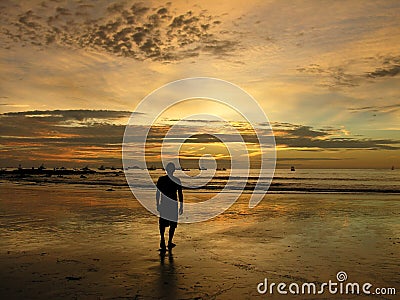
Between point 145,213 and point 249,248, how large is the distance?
9.59 meters

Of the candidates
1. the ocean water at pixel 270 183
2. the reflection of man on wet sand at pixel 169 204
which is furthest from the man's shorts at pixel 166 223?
the ocean water at pixel 270 183

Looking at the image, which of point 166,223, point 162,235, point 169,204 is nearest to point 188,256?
point 162,235

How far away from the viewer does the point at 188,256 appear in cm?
1081

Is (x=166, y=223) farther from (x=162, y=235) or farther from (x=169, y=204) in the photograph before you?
(x=169, y=204)

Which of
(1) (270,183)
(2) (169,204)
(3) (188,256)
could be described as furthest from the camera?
(1) (270,183)

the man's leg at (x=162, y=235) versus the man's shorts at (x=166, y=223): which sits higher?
the man's shorts at (x=166, y=223)

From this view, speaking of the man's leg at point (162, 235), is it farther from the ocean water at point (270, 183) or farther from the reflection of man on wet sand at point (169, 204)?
the ocean water at point (270, 183)

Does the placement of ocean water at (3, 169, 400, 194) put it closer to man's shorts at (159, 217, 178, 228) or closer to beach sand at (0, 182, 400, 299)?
beach sand at (0, 182, 400, 299)

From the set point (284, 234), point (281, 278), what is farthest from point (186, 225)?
point (281, 278)

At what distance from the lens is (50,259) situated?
10258 millimetres

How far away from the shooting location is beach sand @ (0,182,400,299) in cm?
801

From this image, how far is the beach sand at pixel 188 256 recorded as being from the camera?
8.01 m

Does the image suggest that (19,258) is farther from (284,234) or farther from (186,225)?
(284,234)

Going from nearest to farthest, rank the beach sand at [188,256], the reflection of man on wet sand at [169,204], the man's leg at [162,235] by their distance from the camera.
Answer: the beach sand at [188,256] → the man's leg at [162,235] → the reflection of man on wet sand at [169,204]
